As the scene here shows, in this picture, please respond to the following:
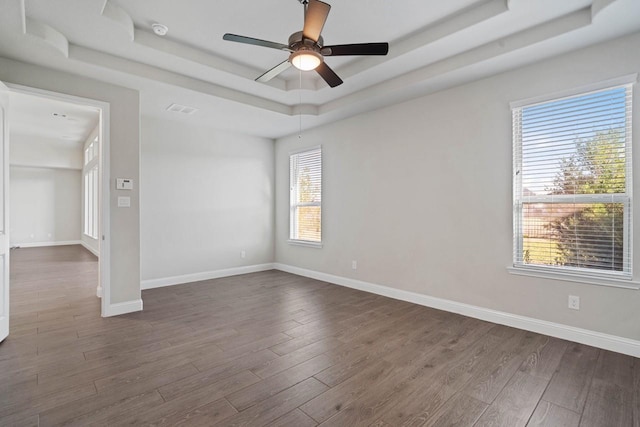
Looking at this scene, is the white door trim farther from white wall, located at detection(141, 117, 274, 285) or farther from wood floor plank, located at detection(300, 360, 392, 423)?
wood floor plank, located at detection(300, 360, 392, 423)

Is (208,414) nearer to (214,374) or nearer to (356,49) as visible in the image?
(214,374)

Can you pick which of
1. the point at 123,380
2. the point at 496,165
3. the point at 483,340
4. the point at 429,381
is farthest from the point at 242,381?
the point at 496,165

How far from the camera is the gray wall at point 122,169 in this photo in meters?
3.45

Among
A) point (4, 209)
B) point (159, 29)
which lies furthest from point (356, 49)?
point (4, 209)

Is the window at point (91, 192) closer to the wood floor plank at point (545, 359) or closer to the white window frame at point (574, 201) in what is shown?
the white window frame at point (574, 201)

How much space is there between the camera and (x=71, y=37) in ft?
9.26

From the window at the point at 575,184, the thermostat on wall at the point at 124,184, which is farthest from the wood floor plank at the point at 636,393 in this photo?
the thermostat on wall at the point at 124,184

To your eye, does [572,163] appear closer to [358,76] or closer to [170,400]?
[358,76]

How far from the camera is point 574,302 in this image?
2826 millimetres

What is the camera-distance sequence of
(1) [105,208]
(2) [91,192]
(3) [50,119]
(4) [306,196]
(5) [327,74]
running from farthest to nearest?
(2) [91,192], (3) [50,119], (4) [306,196], (1) [105,208], (5) [327,74]

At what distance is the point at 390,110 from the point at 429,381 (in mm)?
3333

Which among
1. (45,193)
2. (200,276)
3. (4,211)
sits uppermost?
(45,193)

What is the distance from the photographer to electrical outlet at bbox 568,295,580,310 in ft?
9.22

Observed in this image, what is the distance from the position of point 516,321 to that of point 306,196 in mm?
3642
